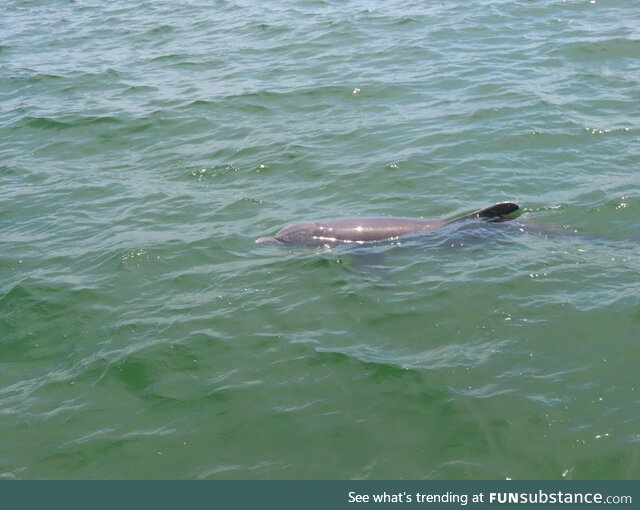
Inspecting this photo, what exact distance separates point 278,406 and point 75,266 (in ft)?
14.3

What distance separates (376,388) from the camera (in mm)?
7406

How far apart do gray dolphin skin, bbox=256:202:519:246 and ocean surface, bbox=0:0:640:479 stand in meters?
0.22

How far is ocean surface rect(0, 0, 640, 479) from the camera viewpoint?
22.5ft

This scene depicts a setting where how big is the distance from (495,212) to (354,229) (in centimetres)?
187

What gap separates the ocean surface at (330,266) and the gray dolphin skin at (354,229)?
218mm

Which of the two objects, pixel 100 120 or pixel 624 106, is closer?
pixel 624 106

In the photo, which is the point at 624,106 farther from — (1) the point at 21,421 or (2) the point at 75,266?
(1) the point at 21,421

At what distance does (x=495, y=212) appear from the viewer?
973cm

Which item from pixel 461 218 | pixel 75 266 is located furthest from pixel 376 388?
pixel 75 266
